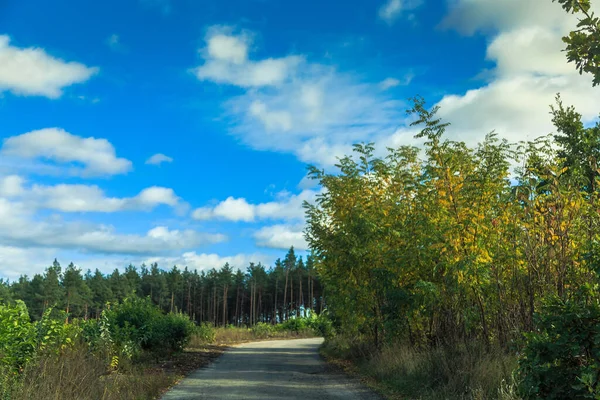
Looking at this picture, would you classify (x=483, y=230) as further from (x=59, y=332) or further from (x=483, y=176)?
(x=59, y=332)

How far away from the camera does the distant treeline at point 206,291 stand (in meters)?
94.8

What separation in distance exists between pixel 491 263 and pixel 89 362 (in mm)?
8866

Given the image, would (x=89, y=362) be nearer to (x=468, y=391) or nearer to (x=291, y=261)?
(x=468, y=391)

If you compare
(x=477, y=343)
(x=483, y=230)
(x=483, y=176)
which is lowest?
(x=477, y=343)

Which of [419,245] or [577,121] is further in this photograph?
[577,121]

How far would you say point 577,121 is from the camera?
29531mm

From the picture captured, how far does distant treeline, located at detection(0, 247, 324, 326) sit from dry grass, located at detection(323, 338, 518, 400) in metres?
77.5

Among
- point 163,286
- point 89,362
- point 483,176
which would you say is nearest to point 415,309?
point 483,176

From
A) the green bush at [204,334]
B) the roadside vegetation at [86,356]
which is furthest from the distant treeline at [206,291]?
the roadside vegetation at [86,356]

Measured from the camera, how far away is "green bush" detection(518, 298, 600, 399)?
16.4 ft

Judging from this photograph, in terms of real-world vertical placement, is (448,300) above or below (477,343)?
above

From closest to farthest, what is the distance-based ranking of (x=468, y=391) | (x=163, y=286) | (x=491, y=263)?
(x=468, y=391)
(x=491, y=263)
(x=163, y=286)

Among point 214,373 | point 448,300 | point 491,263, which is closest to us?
point 491,263

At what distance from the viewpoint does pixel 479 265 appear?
34.6 feet
